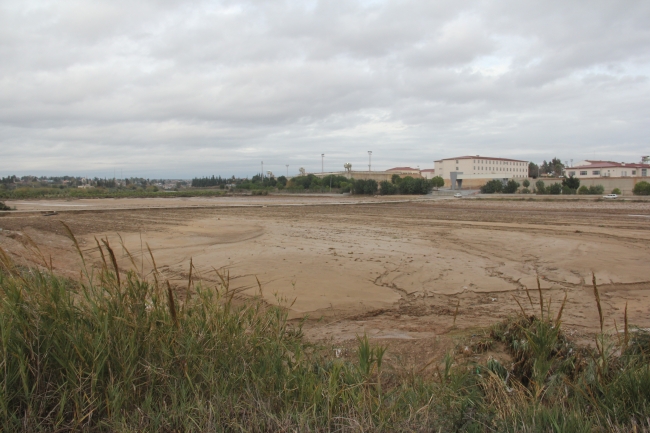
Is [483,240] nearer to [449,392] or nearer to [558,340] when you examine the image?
[558,340]

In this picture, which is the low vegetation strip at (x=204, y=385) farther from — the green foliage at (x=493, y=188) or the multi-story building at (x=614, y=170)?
the multi-story building at (x=614, y=170)

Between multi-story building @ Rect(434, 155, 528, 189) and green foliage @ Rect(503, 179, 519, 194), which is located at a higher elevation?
multi-story building @ Rect(434, 155, 528, 189)

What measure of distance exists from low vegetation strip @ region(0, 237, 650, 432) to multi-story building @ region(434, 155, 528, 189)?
10240 cm

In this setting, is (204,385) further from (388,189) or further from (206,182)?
(206,182)

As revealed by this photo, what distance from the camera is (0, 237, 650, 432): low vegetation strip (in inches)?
102

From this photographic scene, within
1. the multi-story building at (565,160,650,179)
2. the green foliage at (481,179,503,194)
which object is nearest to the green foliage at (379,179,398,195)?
the green foliage at (481,179,503,194)

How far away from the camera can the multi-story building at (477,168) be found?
344ft

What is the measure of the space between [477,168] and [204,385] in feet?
405

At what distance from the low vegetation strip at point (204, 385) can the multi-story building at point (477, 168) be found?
336 feet

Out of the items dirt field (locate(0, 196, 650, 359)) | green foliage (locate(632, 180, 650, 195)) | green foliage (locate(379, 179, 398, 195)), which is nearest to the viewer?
dirt field (locate(0, 196, 650, 359))

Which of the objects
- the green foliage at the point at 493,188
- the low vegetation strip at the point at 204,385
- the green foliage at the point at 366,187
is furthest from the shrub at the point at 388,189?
the low vegetation strip at the point at 204,385

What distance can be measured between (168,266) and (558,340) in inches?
379

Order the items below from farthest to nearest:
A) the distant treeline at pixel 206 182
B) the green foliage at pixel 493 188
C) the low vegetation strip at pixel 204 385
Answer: the distant treeline at pixel 206 182 → the green foliage at pixel 493 188 → the low vegetation strip at pixel 204 385

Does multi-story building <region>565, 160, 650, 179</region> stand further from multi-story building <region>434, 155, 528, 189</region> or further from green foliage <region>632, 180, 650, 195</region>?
green foliage <region>632, 180, 650, 195</region>
